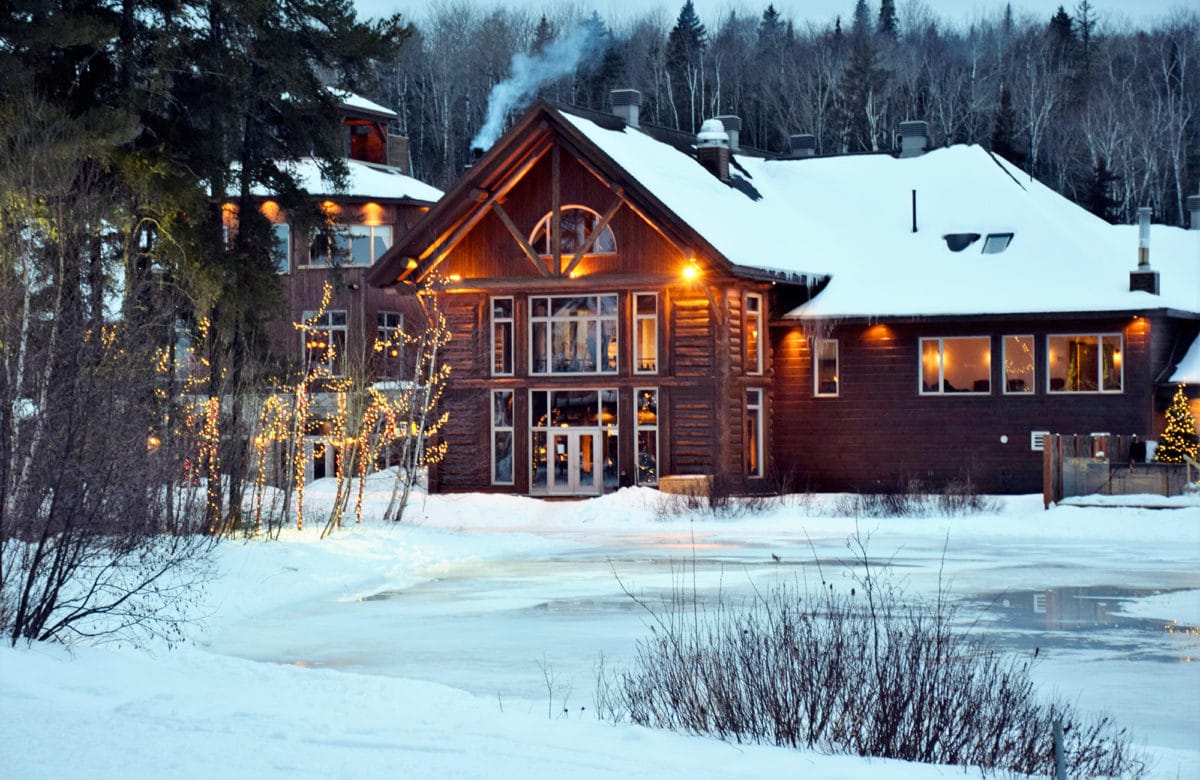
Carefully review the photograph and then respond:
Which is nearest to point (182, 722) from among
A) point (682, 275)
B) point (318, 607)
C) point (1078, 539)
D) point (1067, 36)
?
point (318, 607)

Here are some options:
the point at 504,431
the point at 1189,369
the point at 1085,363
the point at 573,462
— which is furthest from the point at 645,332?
the point at 1189,369

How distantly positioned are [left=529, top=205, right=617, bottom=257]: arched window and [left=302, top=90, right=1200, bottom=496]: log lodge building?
57 mm

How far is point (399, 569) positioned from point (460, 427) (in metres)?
Answer: 17.1

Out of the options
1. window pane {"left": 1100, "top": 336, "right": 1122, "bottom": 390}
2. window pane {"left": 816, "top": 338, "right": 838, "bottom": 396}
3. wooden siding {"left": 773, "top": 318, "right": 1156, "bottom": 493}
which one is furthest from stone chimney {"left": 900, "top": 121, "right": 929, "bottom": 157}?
window pane {"left": 1100, "top": 336, "right": 1122, "bottom": 390}

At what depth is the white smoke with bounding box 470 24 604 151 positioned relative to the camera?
8675 cm

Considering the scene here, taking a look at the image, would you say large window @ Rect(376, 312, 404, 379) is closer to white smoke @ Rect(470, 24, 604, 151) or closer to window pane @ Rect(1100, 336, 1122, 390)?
window pane @ Rect(1100, 336, 1122, 390)

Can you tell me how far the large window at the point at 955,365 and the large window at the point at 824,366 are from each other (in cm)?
219

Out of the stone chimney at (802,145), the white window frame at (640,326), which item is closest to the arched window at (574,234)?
the white window frame at (640,326)

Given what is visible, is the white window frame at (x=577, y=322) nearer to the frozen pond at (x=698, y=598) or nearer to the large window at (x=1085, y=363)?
the large window at (x=1085, y=363)

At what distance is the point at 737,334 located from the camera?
40281 millimetres

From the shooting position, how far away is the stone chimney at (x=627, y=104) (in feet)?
152

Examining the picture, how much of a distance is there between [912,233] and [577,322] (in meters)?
9.82

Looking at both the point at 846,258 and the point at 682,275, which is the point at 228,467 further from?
the point at 846,258

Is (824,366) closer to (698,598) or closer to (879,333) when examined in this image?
(879,333)
